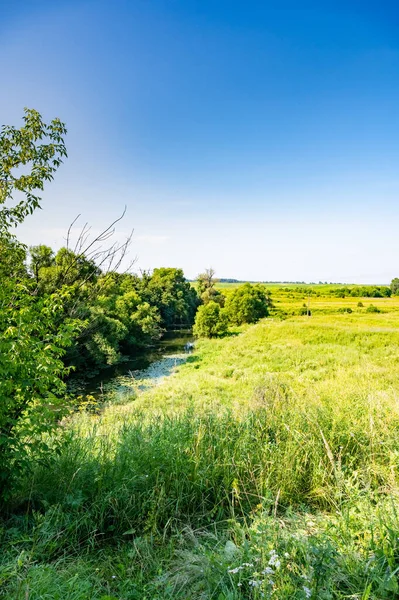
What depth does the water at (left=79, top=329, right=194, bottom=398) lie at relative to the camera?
24.2m

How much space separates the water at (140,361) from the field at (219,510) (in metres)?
12.1

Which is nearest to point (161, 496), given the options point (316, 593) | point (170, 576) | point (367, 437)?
point (170, 576)

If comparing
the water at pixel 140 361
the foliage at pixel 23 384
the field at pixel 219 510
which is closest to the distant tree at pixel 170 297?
the water at pixel 140 361

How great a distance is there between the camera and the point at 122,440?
3932mm

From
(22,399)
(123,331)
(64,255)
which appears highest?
(64,255)

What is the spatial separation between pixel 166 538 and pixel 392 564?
5.67 ft

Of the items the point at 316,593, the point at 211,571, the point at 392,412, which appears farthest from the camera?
the point at 392,412

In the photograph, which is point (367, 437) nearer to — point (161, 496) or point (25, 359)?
point (161, 496)

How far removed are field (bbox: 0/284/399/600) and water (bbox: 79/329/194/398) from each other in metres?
12.1

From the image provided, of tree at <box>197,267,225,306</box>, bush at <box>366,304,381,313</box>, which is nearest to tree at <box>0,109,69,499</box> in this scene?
bush at <box>366,304,381,313</box>

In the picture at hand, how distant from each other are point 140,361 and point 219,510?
32.2 meters

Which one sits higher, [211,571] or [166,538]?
[211,571]

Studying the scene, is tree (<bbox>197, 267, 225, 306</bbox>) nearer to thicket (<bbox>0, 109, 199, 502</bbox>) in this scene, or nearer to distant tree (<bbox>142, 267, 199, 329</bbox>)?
distant tree (<bbox>142, 267, 199, 329</bbox>)

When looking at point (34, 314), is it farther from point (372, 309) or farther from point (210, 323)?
point (372, 309)
